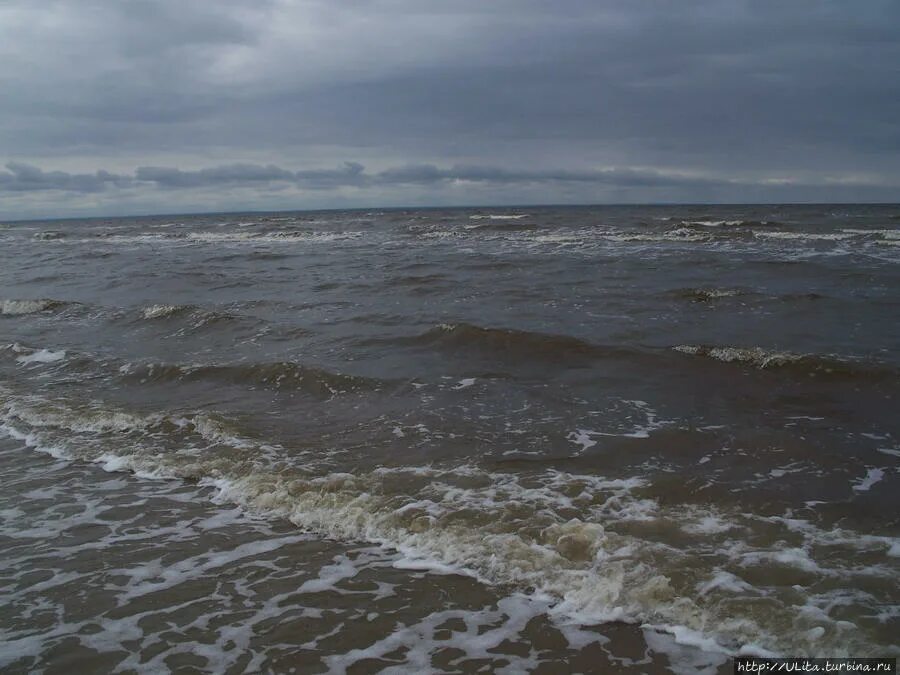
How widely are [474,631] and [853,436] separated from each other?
229 inches

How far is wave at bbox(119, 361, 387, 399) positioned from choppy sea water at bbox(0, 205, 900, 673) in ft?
0.22

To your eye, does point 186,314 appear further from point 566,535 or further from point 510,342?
point 566,535

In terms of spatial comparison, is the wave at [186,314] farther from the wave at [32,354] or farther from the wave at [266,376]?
the wave at [266,376]

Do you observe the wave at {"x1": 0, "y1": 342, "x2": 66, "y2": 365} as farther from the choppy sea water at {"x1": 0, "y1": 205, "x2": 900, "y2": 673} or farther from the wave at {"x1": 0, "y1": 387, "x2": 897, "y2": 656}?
the wave at {"x1": 0, "y1": 387, "x2": 897, "y2": 656}

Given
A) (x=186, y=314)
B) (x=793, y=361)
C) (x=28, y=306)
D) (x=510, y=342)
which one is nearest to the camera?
(x=793, y=361)

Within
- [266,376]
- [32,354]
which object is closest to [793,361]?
[266,376]

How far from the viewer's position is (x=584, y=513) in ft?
18.5

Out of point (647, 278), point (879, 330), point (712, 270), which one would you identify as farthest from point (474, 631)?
point (712, 270)

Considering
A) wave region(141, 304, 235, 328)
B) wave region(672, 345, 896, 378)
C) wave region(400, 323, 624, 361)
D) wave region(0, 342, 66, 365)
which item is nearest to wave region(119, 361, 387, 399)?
wave region(0, 342, 66, 365)

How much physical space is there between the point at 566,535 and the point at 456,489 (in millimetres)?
1409

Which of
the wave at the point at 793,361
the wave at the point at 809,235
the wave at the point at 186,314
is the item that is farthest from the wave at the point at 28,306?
the wave at the point at 809,235

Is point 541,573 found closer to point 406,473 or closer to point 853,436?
point 406,473

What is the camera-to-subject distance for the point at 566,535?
17.0 ft

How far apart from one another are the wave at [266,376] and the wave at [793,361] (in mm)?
5882
